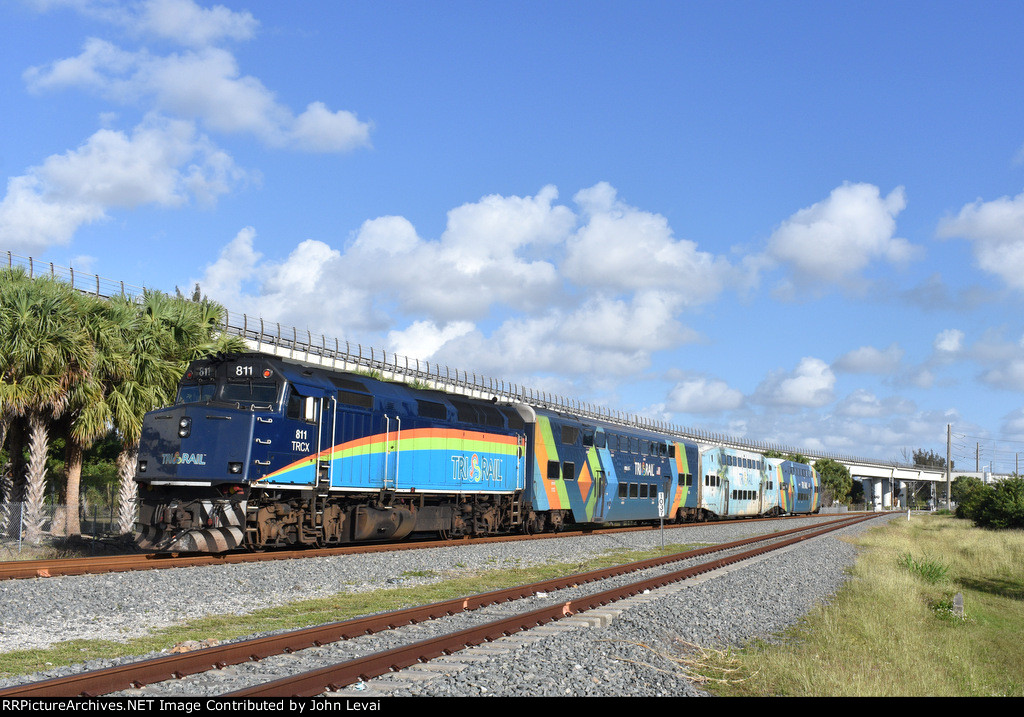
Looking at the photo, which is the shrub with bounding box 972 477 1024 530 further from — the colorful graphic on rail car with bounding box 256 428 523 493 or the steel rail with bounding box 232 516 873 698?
the steel rail with bounding box 232 516 873 698

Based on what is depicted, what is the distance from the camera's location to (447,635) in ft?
34.3

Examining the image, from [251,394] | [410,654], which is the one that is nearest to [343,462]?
[251,394]

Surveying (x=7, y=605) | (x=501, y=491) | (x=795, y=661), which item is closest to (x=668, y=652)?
(x=795, y=661)

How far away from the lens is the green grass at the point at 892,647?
9445mm

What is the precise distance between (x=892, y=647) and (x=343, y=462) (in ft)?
43.4

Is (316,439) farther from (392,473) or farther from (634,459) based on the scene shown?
(634,459)

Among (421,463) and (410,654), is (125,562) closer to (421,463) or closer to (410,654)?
(421,463)

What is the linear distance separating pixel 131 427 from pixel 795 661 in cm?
2024

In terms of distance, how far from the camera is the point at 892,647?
1231cm

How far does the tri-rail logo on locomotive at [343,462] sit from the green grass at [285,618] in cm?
377

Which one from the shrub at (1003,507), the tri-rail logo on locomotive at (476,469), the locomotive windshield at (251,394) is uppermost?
the locomotive windshield at (251,394)

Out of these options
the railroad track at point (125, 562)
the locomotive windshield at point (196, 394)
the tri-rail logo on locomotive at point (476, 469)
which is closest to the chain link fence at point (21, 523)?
the railroad track at point (125, 562)

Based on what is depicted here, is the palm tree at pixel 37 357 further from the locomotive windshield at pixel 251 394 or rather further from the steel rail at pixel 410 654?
the steel rail at pixel 410 654

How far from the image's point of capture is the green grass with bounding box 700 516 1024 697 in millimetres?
9445
